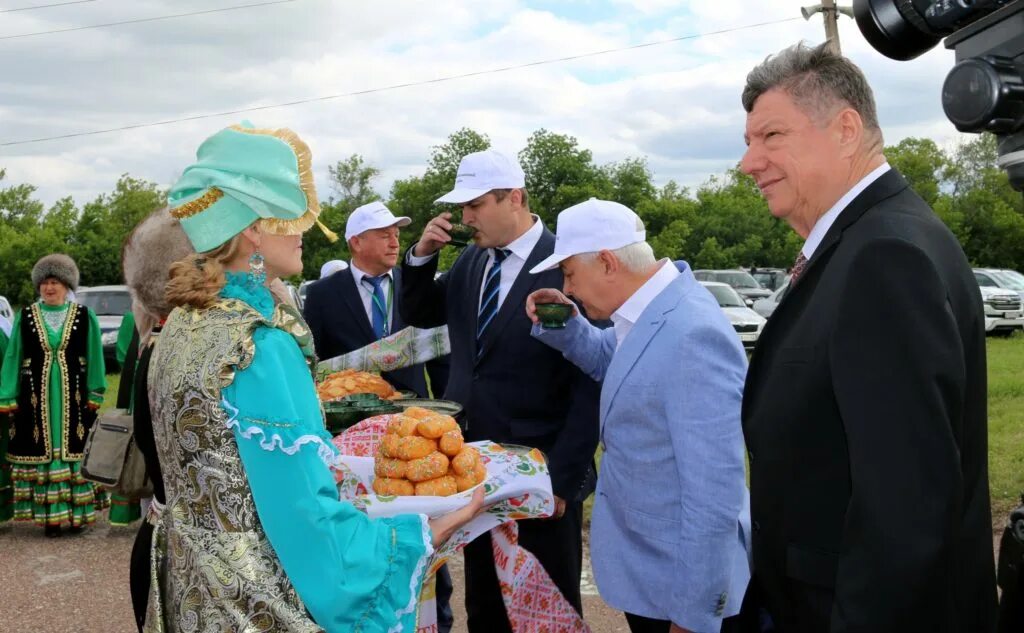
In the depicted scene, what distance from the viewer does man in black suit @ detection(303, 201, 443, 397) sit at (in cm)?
570

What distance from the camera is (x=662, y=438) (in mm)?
2807

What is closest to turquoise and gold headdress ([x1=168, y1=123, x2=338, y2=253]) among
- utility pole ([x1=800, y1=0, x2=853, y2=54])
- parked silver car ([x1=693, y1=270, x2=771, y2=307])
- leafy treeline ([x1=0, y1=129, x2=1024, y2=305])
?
utility pole ([x1=800, y1=0, x2=853, y2=54])

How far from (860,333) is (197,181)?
1533 millimetres

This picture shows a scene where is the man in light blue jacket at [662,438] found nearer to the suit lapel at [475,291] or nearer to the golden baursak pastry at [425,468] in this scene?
the golden baursak pastry at [425,468]

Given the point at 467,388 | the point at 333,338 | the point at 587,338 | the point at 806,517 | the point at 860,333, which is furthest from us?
the point at 333,338

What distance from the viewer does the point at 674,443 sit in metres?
2.71

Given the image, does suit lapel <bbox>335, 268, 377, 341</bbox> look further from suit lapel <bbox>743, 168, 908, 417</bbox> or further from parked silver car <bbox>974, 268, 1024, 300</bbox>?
parked silver car <bbox>974, 268, 1024, 300</bbox>

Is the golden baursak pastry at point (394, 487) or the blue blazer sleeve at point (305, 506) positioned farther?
the golden baursak pastry at point (394, 487)

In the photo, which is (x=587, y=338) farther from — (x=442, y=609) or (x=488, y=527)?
(x=442, y=609)

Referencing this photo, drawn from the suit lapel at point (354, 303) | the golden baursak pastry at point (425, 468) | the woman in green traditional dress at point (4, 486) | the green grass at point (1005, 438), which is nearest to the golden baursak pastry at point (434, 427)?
the golden baursak pastry at point (425, 468)

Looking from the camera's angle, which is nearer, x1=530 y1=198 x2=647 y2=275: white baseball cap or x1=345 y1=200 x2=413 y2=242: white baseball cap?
x1=530 y1=198 x2=647 y2=275: white baseball cap

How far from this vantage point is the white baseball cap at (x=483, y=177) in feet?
12.8

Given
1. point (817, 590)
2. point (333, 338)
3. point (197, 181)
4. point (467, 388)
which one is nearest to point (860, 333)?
point (817, 590)

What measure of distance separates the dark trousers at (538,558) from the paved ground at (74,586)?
122 cm
